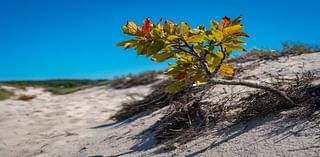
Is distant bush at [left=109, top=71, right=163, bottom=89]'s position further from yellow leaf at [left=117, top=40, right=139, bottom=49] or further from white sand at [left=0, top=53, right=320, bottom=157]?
yellow leaf at [left=117, top=40, right=139, bottom=49]

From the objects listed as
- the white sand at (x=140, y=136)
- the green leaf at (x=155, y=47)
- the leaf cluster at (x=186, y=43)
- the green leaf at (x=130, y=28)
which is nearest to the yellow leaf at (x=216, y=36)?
the leaf cluster at (x=186, y=43)

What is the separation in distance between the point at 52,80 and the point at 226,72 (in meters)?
19.8

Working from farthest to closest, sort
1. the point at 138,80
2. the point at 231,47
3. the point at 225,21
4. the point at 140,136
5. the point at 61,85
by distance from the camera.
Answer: the point at 61,85
the point at 138,80
the point at 140,136
the point at 231,47
the point at 225,21

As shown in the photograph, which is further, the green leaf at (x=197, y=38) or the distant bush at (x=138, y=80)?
the distant bush at (x=138, y=80)

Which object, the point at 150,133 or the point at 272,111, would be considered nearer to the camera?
the point at 272,111

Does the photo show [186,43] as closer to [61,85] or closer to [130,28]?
[130,28]

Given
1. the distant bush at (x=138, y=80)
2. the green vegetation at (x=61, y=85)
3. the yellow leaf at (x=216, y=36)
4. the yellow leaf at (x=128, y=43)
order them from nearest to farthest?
the yellow leaf at (x=216, y=36) → the yellow leaf at (x=128, y=43) → the distant bush at (x=138, y=80) → the green vegetation at (x=61, y=85)

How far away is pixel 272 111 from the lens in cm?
237

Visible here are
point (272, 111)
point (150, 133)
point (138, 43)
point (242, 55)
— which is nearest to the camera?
point (138, 43)

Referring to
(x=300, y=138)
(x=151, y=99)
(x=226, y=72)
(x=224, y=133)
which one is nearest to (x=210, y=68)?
(x=226, y=72)

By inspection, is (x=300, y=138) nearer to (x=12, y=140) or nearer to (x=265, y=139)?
(x=265, y=139)

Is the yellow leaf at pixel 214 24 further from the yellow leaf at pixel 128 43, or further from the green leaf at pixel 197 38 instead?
the yellow leaf at pixel 128 43

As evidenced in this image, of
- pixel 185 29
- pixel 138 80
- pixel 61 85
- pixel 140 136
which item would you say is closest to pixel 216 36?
pixel 185 29

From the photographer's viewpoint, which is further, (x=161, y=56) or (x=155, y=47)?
(x=161, y=56)
